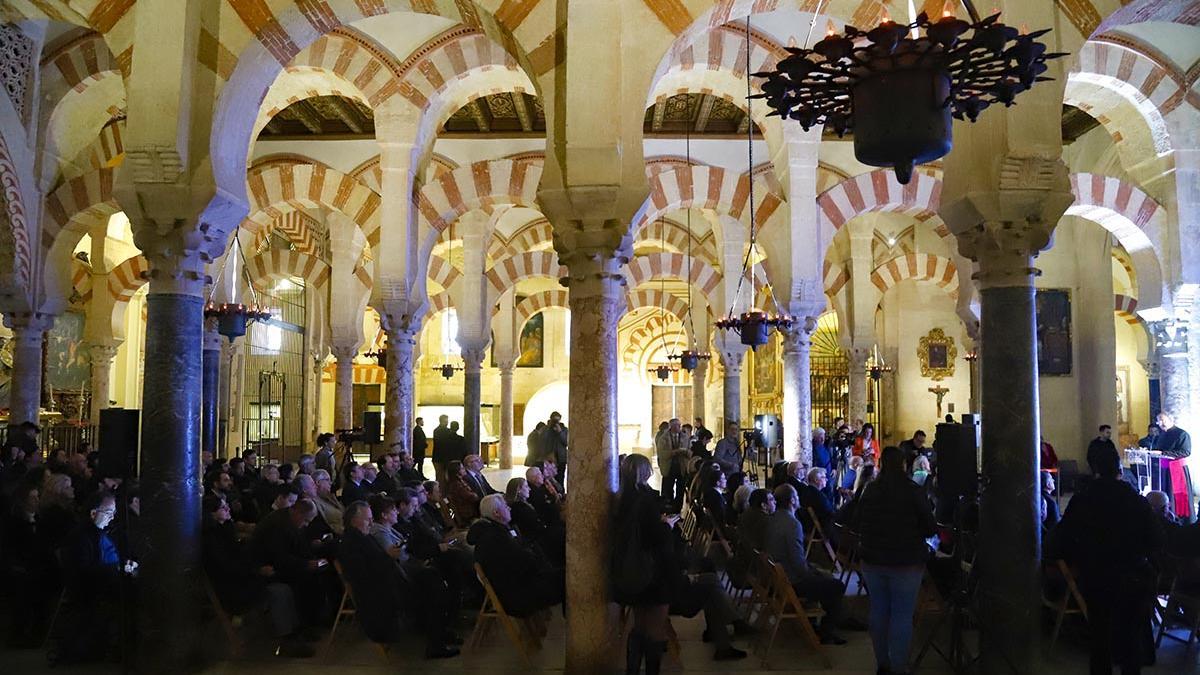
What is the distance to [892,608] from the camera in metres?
4.17

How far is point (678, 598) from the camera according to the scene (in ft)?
14.4

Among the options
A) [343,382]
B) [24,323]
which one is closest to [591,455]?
[24,323]

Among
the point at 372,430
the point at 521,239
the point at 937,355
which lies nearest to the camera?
the point at 372,430

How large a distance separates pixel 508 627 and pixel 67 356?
13972 mm

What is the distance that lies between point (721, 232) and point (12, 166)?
8.84 metres

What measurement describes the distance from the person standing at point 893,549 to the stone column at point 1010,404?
1.90ft

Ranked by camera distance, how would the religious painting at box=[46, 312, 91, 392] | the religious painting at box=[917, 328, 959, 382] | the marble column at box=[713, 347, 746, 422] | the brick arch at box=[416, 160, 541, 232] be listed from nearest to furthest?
the brick arch at box=[416, 160, 541, 232] → the marble column at box=[713, 347, 746, 422] → the religious painting at box=[46, 312, 91, 392] → the religious painting at box=[917, 328, 959, 382]

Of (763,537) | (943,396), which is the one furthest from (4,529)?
(943,396)

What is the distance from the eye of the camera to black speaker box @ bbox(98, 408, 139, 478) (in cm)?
447

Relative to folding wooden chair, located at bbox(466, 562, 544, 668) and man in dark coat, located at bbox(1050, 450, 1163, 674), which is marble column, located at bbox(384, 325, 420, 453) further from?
man in dark coat, located at bbox(1050, 450, 1163, 674)

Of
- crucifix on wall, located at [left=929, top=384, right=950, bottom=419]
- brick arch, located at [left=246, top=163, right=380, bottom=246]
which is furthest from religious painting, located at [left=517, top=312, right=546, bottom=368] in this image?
brick arch, located at [left=246, top=163, right=380, bottom=246]

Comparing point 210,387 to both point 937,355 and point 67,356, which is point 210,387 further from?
point 937,355

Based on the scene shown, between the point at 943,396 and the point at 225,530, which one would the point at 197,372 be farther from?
the point at 943,396

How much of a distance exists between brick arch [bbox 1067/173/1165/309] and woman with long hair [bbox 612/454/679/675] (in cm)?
770
